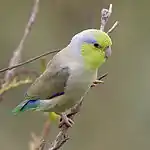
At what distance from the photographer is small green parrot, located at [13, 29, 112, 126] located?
2453mm

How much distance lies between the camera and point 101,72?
17.9 ft

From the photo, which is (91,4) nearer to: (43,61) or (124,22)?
(124,22)

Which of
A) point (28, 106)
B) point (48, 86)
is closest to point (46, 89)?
point (48, 86)

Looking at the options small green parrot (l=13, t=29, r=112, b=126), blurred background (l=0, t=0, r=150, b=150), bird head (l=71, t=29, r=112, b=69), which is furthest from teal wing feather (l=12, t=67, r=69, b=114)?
blurred background (l=0, t=0, r=150, b=150)

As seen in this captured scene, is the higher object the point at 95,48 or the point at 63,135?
the point at 95,48

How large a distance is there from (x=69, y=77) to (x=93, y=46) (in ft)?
0.59

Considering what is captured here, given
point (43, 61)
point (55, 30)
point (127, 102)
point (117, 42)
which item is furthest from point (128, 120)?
point (43, 61)

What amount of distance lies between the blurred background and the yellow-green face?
2.59 m

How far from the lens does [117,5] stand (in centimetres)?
570

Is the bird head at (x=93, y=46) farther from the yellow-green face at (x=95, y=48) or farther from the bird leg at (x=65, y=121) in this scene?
the bird leg at (x=65, y=121)

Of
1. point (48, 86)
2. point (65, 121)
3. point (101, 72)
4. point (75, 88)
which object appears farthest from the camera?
point (101, 72)

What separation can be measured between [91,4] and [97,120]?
1.09m

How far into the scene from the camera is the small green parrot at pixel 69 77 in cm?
245

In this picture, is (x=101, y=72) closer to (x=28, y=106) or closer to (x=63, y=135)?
(x=28, y=106)
